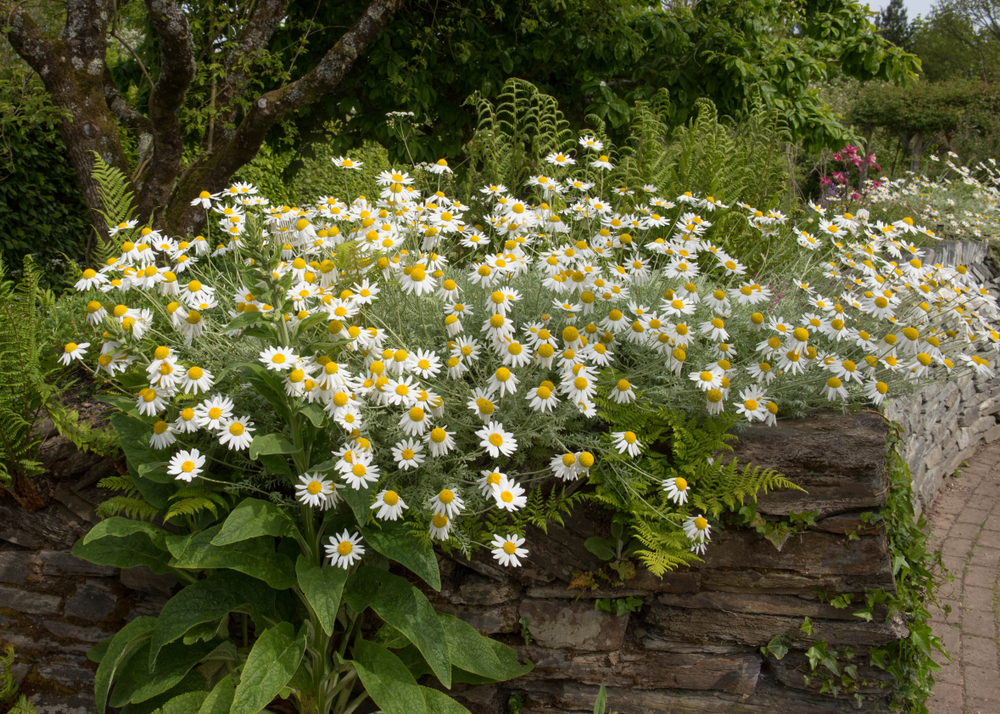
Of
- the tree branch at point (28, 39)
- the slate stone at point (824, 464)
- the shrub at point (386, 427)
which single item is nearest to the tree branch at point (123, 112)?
the tree branch at point (28, 39)

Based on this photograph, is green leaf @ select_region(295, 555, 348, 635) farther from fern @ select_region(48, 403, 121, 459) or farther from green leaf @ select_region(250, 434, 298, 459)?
fern @ select_region(48, 403, 121, 459)

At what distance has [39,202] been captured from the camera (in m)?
6.15

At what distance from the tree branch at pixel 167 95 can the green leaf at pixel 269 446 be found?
290 cm

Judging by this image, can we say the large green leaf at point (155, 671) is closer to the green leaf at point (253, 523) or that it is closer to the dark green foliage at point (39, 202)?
the green leaf at point (253, 523)

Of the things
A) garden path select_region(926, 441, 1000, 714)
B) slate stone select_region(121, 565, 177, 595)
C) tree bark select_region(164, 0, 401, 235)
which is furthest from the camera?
tree bark select_region(164, 0, 401, 235)

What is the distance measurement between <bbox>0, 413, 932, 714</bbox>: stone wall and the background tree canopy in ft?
10.1

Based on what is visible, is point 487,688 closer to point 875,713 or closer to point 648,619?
point 648,619

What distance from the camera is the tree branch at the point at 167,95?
353 cm

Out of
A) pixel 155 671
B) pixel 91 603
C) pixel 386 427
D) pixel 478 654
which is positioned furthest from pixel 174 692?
pixel 386 427

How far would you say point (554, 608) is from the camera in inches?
93.7

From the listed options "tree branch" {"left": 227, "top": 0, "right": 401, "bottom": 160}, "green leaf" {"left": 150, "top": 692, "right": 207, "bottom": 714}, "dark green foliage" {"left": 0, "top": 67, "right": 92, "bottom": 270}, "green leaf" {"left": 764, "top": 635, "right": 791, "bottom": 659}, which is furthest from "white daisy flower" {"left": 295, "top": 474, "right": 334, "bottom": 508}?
"dark green foliage" {"left": 0, "top": 67, "right": 92, "bottom": 270}

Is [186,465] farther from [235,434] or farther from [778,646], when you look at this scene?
[778,646]

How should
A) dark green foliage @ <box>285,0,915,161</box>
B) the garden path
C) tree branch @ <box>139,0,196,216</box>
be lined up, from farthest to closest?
dark green foliage @ <box>285,0,915,161</box> → tree branch @ <box>139,0,196,216</box> → the garden path

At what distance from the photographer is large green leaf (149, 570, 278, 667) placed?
1952 millimetres
